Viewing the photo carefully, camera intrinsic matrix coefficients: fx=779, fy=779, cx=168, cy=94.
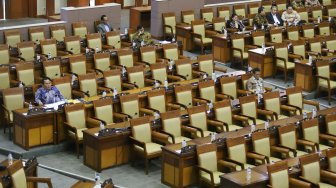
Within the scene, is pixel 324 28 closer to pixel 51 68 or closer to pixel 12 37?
pixel 51 68

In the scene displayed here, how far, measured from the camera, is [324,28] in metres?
18.5

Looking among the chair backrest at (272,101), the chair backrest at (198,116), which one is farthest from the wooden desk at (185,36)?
the chair backrest at (198,116)

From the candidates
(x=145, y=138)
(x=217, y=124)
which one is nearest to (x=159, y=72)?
(x=217, y=124)

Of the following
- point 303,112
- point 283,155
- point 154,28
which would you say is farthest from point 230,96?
point 154,28

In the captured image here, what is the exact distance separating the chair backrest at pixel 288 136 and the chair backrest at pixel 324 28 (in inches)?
264

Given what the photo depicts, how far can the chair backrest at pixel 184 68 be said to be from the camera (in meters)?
15.1

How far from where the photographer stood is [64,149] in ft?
41.5

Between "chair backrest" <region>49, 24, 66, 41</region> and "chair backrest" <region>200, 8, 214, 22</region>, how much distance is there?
12.5 ft

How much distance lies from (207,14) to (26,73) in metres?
6.36

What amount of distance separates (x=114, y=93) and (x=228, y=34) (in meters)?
4.65

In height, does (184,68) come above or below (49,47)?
below

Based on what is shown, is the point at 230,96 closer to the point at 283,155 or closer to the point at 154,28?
the point at 283,155

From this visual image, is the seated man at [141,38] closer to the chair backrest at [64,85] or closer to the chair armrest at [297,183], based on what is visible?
the chair backrest at [64,85]

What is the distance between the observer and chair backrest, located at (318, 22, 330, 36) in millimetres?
18484
